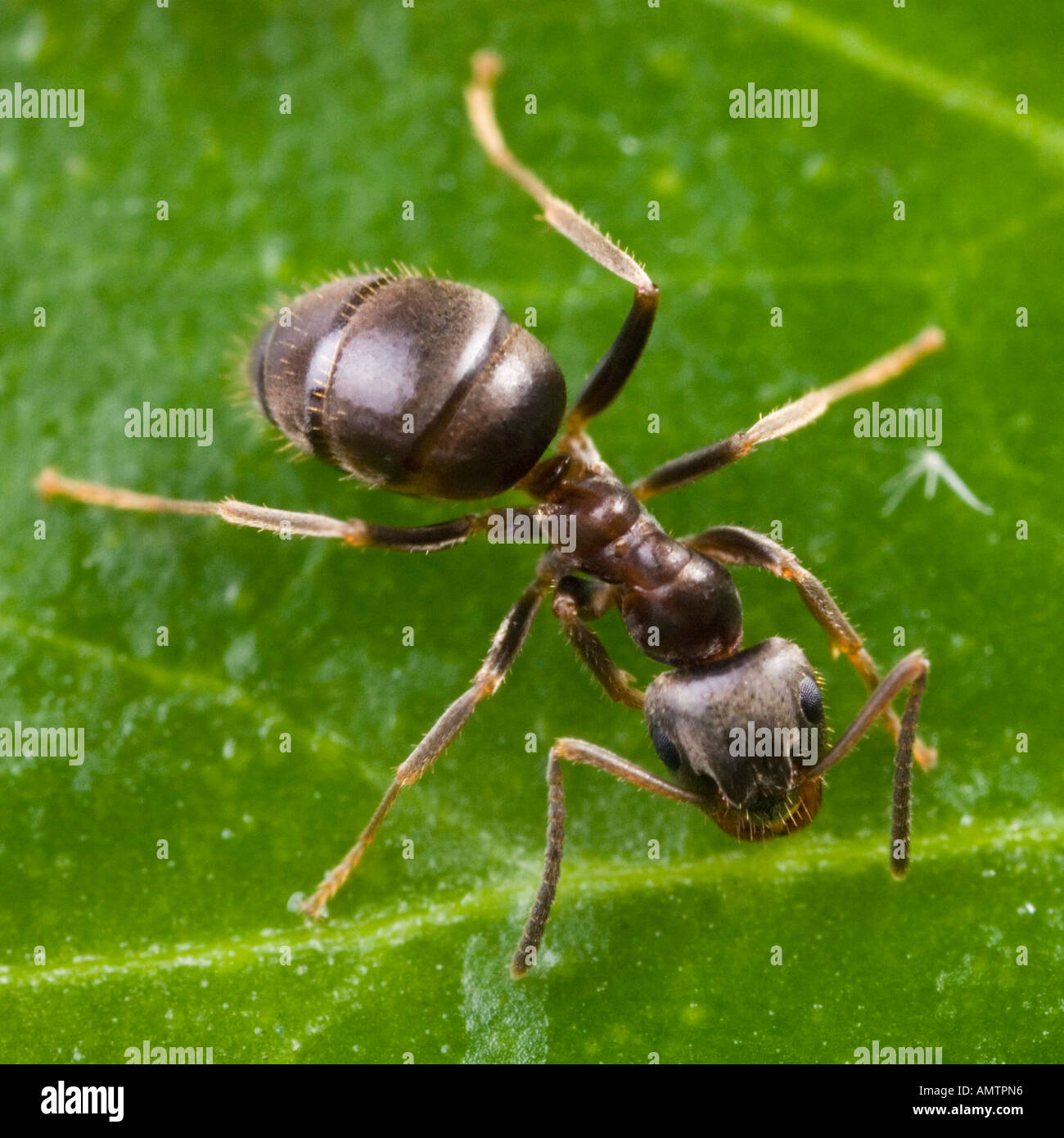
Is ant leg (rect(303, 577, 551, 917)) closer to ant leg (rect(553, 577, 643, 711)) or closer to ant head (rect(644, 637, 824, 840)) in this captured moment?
ant leg (rect(553, 577, 643, 711))

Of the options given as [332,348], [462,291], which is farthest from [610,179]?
[332,348]

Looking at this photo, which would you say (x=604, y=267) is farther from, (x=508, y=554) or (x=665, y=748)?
(x=665, y=748)

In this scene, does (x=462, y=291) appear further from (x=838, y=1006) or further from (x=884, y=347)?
(x=838, y=1006)

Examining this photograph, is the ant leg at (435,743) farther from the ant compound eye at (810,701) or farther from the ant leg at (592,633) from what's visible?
the ant compound eye at (810,701)

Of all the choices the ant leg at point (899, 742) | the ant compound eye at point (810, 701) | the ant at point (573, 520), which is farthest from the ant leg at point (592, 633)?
the ant leg at point (899, 742)

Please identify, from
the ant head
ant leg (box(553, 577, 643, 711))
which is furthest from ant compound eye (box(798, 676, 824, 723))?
ant leg (box(553, 577, 643, 711))

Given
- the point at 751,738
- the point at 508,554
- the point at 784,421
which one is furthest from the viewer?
the point at 508,554

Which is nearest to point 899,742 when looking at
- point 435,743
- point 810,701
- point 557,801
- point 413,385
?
point 810,701
